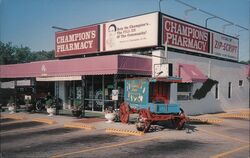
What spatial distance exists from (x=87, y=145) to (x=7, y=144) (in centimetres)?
310

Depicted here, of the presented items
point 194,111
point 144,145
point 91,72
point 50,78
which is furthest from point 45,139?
point 194,111

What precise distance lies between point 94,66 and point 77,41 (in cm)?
778

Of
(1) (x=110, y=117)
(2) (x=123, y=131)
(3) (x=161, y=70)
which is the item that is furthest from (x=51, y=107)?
(2) (x=123, y=131)

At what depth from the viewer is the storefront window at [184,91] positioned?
23781 mm

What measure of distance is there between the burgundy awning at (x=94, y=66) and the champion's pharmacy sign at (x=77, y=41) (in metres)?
3.74

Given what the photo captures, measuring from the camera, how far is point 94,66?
818 inches

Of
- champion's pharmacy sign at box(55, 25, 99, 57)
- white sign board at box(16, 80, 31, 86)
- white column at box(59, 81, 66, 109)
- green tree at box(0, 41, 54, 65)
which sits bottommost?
white column at box(59, 81, 66, 109)

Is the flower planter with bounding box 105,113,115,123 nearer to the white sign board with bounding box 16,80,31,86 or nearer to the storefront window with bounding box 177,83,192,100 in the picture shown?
the storefront window with bounding box 177,83,192,100

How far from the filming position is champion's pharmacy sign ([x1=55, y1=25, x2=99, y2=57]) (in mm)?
26312

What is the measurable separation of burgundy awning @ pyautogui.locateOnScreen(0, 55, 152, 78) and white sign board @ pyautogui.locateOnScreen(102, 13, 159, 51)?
1683 mm

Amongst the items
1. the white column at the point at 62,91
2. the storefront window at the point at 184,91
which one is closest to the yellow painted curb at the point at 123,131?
the storefront window at the point at 184,91

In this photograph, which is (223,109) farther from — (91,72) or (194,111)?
(91,72)

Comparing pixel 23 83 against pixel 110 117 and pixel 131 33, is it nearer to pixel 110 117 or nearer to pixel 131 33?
pixel 131 33

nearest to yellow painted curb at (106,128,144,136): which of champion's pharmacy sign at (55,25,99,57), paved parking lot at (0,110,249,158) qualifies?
paved parking lot at (0,110,249,158)
